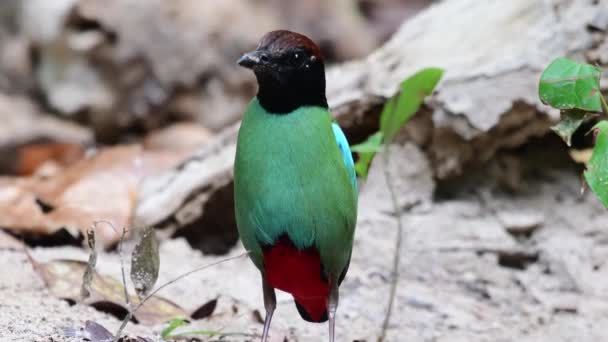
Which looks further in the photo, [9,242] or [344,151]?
[9,242]

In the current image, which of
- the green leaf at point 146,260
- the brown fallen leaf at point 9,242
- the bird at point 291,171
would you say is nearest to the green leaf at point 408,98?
the bird at point 291,171

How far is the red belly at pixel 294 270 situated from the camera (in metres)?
3.48

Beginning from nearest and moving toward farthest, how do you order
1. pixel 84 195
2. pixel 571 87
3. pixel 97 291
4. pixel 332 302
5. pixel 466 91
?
pixel 571 87 < pixel 332 302 < pixel 97 291 < pixel 466 91 < pixel 84 195

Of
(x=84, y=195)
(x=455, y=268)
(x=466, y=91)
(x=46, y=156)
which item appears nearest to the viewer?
(x=466, y=91)

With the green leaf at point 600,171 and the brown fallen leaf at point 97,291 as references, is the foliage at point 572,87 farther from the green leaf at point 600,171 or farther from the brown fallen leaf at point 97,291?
the brown fallen leaf at point 97,291

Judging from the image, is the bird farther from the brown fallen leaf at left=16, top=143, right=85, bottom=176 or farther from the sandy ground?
the brown fallen leaf at left=16, top=143, right=85, bottom=176

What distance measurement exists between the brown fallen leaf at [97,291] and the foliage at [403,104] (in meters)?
1.13

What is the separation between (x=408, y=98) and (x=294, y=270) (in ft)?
3.88

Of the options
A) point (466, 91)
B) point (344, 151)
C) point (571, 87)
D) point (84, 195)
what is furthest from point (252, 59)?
point (84, 195)

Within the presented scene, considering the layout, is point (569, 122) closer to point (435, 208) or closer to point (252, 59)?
point (252, 59)

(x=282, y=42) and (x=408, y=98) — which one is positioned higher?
(x=282, y=42)

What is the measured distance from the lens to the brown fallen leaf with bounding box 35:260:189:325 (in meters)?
3.92

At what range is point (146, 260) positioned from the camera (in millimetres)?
3258

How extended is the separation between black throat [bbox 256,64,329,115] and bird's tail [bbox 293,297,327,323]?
3.01ft
